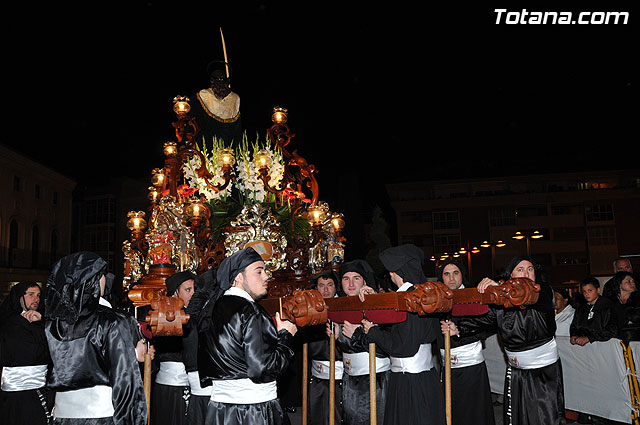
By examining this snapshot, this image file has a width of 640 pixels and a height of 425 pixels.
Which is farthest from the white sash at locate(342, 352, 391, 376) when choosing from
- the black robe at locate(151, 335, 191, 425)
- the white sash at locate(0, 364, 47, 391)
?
the white sash at locate(0, 364, 47, 391)

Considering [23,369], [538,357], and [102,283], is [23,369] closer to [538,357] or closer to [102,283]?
[102,283]

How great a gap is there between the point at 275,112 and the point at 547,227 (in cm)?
3102

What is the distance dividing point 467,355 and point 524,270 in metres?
1.18

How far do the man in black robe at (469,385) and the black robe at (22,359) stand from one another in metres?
3.95

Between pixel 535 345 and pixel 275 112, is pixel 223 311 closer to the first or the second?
pixel 535 345

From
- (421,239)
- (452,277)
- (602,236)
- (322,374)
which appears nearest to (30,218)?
(421,239)

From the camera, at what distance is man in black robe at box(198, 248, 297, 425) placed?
10.8ft

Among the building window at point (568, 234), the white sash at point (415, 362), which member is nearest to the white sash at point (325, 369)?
the white sash at point (415, 362)

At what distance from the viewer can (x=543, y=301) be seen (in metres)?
4.86

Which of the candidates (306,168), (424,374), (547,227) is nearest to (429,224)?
(547,227)

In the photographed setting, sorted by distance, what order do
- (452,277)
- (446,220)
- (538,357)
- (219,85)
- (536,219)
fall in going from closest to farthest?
(538,357) < (452,277) < (219,85) < (536,219) < (446,220)

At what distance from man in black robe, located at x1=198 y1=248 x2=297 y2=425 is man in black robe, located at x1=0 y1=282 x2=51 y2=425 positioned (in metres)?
2.66

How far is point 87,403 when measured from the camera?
10.6 ft

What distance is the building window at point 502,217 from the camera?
114ft
